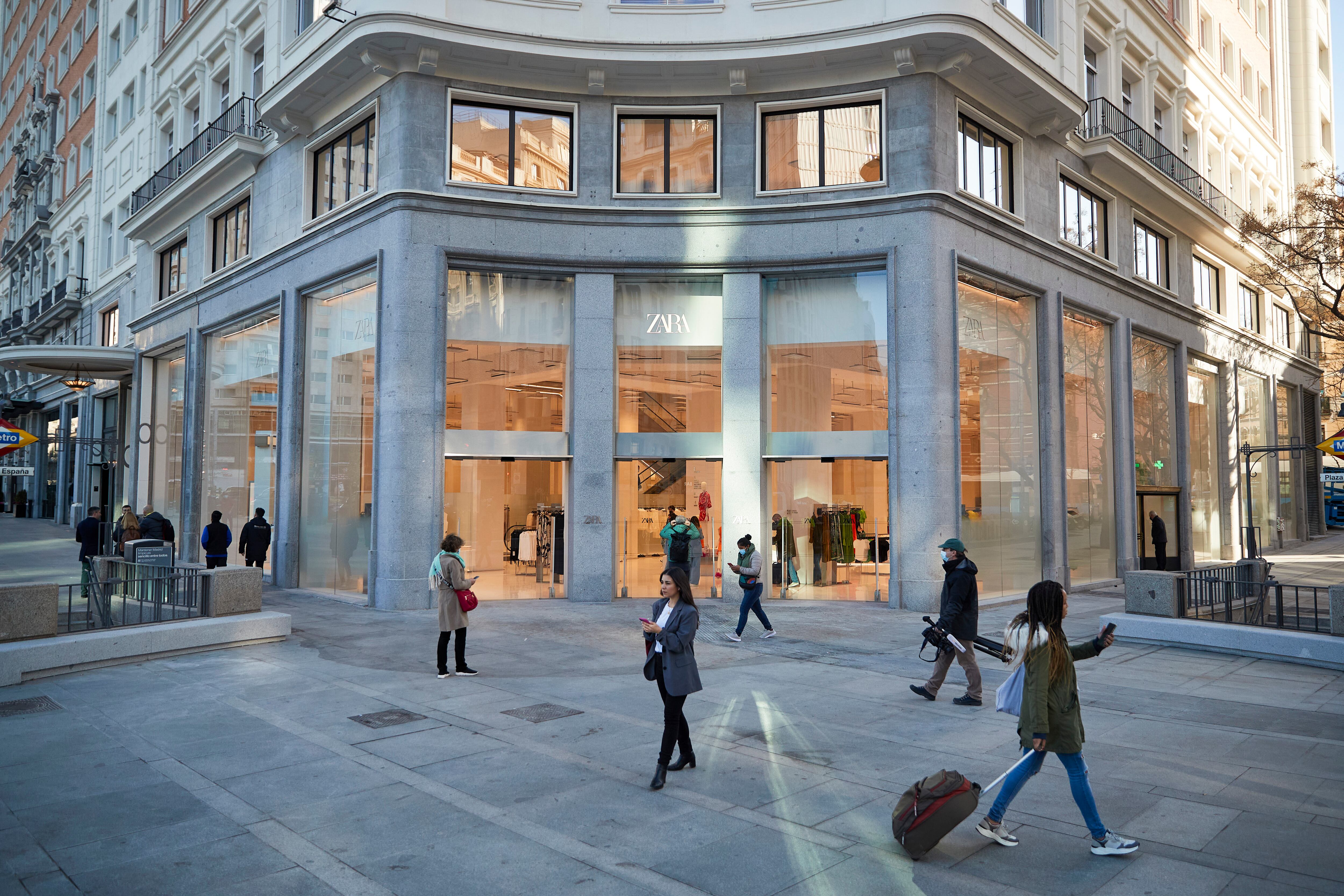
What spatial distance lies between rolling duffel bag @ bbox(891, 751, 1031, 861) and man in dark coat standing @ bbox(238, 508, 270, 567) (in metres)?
18.4

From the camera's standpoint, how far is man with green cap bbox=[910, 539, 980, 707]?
9.55 metres

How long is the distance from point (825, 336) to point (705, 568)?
18.0 ft

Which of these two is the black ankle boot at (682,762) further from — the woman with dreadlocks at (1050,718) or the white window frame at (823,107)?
the white window frame at (823,107)

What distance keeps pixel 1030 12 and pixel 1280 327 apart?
27.2m

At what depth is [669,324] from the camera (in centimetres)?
1922

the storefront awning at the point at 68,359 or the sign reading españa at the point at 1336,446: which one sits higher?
the storefront awning at the point at 68,359

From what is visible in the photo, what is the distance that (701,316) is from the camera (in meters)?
19.2

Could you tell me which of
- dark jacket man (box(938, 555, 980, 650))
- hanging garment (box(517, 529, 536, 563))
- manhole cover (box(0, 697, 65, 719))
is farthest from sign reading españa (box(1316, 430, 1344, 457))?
manhole cover (box(0, 697, 65, 719))

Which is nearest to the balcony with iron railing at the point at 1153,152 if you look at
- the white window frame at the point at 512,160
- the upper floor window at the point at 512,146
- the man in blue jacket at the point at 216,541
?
the white window frame at the point at 512,160

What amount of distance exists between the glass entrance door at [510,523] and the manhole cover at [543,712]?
9270 millimetres

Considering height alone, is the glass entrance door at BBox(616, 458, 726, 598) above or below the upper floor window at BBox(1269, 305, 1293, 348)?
below

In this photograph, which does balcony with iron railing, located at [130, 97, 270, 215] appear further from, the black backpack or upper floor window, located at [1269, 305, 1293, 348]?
upper floor window, located at [1269, 305, 1293, 348]

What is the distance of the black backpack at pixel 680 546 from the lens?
16.4 meters

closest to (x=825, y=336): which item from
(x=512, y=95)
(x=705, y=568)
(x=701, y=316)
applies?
(x=701, y=316)
